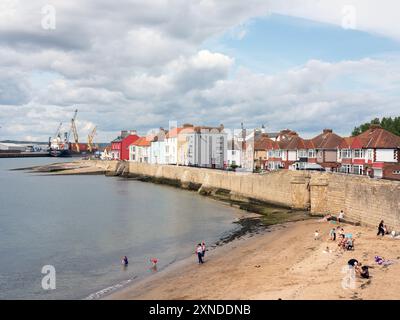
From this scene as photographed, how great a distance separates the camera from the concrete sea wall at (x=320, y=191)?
104 ft

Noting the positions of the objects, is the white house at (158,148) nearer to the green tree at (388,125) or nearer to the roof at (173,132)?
the roof at (173,132)

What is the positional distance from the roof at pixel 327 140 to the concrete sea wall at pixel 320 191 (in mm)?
12903

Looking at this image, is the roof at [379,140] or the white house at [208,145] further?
the white house at [208,145]

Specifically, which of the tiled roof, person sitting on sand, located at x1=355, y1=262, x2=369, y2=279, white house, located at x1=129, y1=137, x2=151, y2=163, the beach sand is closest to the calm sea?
the beach sand

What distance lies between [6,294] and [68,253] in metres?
8.86

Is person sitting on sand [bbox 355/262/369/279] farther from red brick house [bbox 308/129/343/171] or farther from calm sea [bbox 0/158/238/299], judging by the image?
red brick house [bbox 308/129/343/171]

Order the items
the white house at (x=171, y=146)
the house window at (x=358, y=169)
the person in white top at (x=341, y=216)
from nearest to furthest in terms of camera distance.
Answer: the person in white top at (x=341, y=216) → the house window at (x=358, y=169) → the white house at (x=171, y=146)

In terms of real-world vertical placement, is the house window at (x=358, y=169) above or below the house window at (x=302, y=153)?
below

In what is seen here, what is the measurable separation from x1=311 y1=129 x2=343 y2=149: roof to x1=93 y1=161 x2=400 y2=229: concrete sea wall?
42.3 ft

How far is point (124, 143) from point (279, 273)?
117 meters

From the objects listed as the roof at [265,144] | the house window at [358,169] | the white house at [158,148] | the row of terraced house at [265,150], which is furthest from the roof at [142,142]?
the house window at [358,169]

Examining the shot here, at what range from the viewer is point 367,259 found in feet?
79.8
